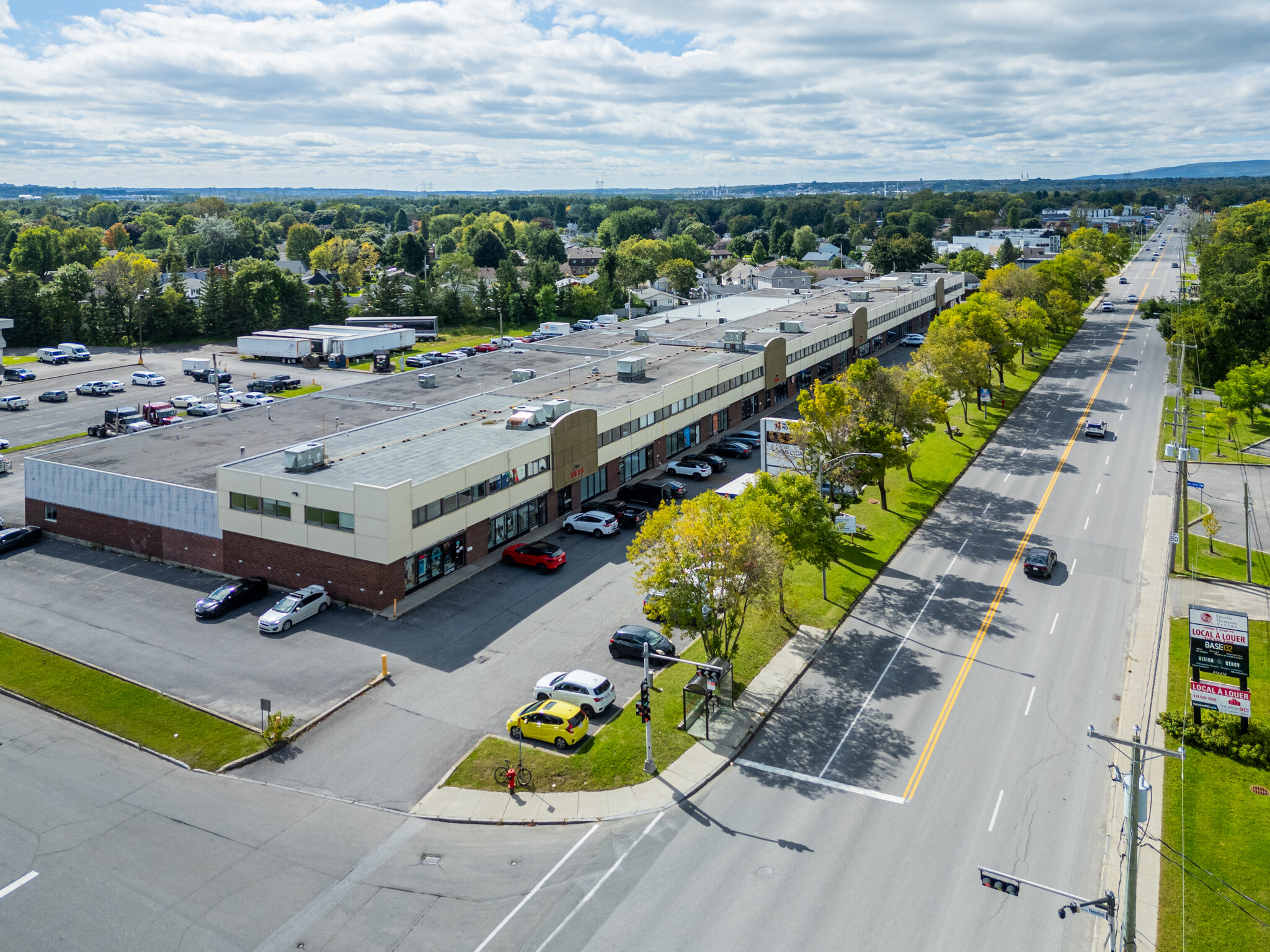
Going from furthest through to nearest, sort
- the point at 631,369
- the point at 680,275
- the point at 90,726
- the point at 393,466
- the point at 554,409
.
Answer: the point at 680,275 < the point at 631,369 < the point at 554,409 < the point at 393,466 < the point at 90,726

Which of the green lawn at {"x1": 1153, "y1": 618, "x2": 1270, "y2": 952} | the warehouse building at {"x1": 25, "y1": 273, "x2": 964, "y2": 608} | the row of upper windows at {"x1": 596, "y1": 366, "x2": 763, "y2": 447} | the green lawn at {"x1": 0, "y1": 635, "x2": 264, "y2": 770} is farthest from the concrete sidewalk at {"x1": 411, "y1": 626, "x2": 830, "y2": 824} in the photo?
the row of upper windows at {"x1": 596, "y1": 366, "x2": 763, "y2": 447}

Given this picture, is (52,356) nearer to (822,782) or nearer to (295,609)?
(295,609)

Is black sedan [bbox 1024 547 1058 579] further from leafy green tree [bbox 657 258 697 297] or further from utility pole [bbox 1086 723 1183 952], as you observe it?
leafy green tree [bbox 657 258 697 297]

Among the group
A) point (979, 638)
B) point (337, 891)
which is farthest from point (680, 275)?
point (337, 891)

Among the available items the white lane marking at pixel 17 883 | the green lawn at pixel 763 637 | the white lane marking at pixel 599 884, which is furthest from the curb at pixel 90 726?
the white lane marking at pixel 599 884

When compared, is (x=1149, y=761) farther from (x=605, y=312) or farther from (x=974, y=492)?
(x=605, y=312)

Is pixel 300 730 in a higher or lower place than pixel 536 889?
higher
